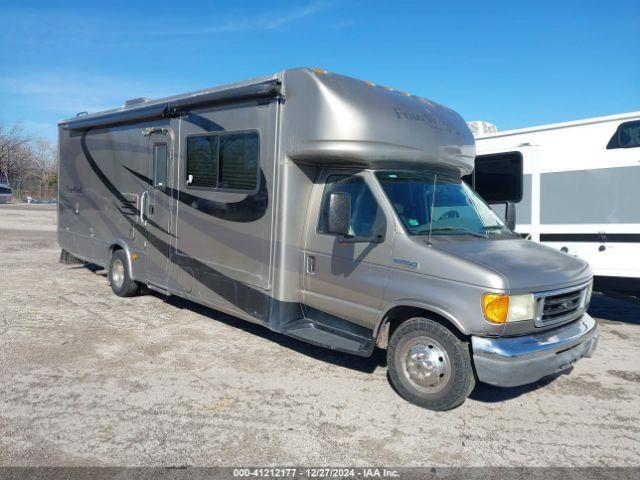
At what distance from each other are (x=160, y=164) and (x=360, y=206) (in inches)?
137

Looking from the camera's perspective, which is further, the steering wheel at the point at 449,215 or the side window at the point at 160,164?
the side window at the point at 160,164

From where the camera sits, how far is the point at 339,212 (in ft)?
15.5

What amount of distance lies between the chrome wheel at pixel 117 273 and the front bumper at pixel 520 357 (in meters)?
6.10

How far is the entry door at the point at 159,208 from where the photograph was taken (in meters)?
7.01

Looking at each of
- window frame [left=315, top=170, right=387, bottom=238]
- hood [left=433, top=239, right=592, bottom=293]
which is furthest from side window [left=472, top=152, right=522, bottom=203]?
window frame [left=315, top=170, right=387, bottom=238]

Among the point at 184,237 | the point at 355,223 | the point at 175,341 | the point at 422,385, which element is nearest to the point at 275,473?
the point at 422,385

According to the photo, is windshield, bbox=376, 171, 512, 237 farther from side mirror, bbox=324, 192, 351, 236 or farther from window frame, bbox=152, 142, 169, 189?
window frame, bbox=152, 142, 169, 189

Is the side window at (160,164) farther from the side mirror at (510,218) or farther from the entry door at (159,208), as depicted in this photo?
the side mirror at (510,218)

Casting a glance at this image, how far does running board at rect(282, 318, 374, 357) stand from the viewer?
15.9 feet

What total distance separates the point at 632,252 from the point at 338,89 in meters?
4.66

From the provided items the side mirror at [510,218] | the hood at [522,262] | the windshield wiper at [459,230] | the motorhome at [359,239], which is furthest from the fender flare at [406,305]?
the side mirror at [510,218]

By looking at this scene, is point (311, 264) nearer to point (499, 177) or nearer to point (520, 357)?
point (520, 357)

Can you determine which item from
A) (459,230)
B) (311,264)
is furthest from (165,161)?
(459,230)

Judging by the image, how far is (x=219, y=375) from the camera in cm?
520
